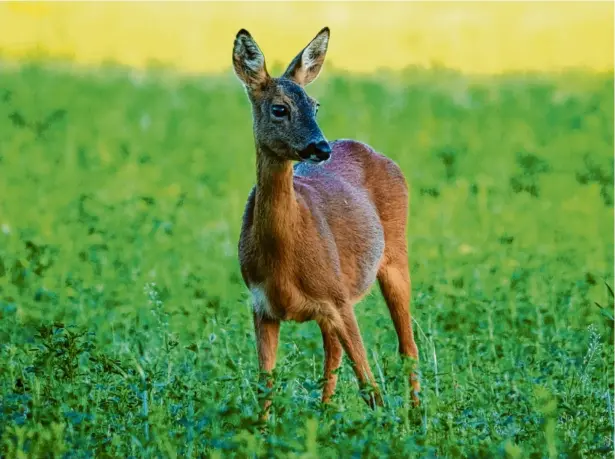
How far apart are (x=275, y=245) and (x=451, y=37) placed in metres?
13.9

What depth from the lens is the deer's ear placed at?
632cm

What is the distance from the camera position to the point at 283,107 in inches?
232

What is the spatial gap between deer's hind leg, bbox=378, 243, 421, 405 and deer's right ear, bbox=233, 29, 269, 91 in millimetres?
1530

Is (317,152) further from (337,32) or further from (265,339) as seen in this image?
(337,32)

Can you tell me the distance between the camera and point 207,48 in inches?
749

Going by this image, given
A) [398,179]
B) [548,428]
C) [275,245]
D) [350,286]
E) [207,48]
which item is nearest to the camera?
[548,428]

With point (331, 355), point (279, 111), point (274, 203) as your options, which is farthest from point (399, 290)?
point (279, 111)

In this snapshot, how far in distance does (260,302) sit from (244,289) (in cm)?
244

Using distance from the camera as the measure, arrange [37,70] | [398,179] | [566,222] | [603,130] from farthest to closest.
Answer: [37,70]
[603,130]
[566,222]
[398,179]

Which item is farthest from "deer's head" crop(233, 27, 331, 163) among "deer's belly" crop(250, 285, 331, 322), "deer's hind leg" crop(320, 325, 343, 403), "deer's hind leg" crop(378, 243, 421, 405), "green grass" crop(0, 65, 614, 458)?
"deer's hind leg" crop(378, 243, 421, 405)

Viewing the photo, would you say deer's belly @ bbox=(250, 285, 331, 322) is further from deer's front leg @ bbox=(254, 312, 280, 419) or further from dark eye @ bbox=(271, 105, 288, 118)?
dark eye @ bbox=(271, 105, 288, 118)

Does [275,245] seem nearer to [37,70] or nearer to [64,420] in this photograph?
[64,420]

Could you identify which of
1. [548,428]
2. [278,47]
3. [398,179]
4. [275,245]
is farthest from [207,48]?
[548,428]

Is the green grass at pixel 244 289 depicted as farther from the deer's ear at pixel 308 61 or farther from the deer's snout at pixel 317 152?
the deer's ear at pixel 308 61
